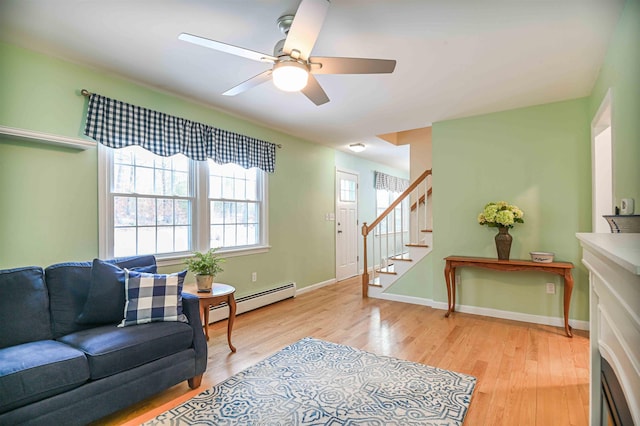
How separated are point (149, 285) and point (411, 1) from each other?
2.51m

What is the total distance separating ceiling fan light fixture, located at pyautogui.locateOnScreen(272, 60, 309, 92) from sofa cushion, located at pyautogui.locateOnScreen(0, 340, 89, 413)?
1975mm

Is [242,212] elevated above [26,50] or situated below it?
below

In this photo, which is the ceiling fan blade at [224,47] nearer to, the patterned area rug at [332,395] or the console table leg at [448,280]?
the patterned area rug at [332,395]

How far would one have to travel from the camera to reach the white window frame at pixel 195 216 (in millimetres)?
2783

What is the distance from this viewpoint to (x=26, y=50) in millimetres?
A: 2389

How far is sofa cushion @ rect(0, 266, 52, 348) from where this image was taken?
6.29 ft

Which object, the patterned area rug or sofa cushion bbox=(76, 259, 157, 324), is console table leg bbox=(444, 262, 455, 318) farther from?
sofa cushion bbox=(76, 259, 157, 324)

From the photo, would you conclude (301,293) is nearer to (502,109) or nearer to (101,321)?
(101,321)

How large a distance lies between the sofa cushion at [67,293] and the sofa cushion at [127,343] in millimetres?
112

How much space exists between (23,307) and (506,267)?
4.19 metres

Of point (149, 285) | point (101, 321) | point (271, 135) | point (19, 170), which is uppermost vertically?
point (271, 135)

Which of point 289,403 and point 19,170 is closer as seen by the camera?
point 289,403

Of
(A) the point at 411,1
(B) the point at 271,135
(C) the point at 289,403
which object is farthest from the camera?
(B) the point at 271,135

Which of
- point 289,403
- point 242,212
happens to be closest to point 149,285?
point 289,403
